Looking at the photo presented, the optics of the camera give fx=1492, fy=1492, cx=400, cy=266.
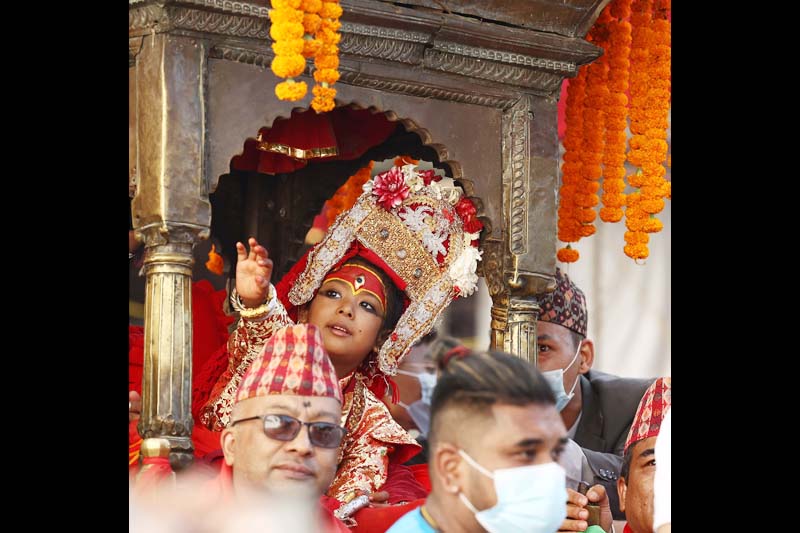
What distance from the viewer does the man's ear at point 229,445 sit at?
4.86m

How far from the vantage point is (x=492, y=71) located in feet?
18.5

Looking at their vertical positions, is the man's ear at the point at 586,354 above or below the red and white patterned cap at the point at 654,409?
above

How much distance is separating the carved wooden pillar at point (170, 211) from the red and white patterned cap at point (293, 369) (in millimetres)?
235

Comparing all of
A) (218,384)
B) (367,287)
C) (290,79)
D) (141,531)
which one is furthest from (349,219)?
(141,531)

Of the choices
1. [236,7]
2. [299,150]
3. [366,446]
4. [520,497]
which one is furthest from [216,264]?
[520,497]

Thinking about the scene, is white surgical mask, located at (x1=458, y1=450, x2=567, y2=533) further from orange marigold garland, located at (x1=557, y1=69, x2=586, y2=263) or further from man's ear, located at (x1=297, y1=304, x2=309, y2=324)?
orange marigold garland, located at (x1=557, y1=69, x2=586, y2=263)

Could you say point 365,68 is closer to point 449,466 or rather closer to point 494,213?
point 494,213

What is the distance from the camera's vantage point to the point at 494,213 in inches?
222

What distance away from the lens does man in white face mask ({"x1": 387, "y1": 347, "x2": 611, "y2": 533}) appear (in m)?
4.39

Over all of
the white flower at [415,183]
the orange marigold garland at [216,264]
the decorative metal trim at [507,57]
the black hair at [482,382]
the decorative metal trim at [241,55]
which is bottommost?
the black hair at [482,382]

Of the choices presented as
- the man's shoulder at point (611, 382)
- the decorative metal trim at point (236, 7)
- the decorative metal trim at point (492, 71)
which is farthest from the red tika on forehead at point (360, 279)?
the man's shoulder at point (611, 382)

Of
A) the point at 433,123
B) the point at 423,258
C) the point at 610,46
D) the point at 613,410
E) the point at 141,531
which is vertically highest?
the point at 610,46

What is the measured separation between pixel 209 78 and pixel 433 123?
91cm

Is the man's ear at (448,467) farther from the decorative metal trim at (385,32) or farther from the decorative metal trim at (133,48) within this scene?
the decorative metal trim at (133,48)
